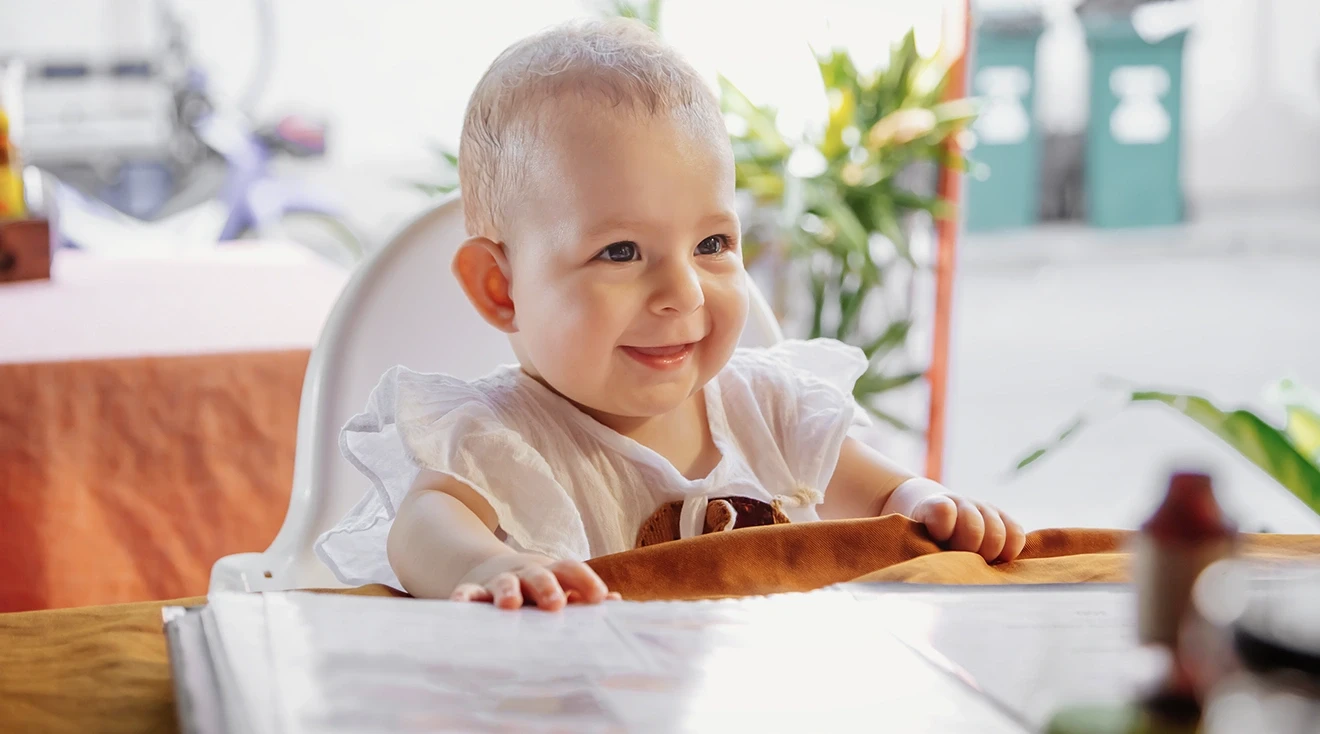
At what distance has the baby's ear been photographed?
2.78 feet

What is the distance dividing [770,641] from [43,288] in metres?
1.77

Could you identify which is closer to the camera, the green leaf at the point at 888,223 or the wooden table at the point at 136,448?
the wooden table at the point at 136,448

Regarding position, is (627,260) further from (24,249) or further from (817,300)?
(817,300)

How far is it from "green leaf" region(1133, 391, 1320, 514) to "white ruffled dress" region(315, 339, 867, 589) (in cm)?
23

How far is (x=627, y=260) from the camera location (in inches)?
30.5

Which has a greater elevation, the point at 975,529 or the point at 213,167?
the point at 213,167

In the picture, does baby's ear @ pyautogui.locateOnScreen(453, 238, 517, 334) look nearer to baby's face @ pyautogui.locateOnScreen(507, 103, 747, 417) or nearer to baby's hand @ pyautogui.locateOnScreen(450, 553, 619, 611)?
baby's face @ pyautogui.locateOnScreen(507, 103, 747, 417)

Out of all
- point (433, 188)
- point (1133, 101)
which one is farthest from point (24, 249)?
point (1133, 101)

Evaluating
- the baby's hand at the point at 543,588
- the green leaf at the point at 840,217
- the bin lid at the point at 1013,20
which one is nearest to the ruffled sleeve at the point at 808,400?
the baby's hand at the point at 543,588

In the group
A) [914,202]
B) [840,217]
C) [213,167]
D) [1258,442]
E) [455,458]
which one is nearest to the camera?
[455,458]

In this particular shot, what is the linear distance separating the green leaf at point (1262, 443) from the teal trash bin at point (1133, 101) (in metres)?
4.79

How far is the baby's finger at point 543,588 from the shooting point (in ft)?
1.57

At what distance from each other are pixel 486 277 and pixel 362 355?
224 millimetres

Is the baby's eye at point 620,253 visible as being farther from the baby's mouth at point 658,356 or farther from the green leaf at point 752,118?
the green leaf at point 752,118
